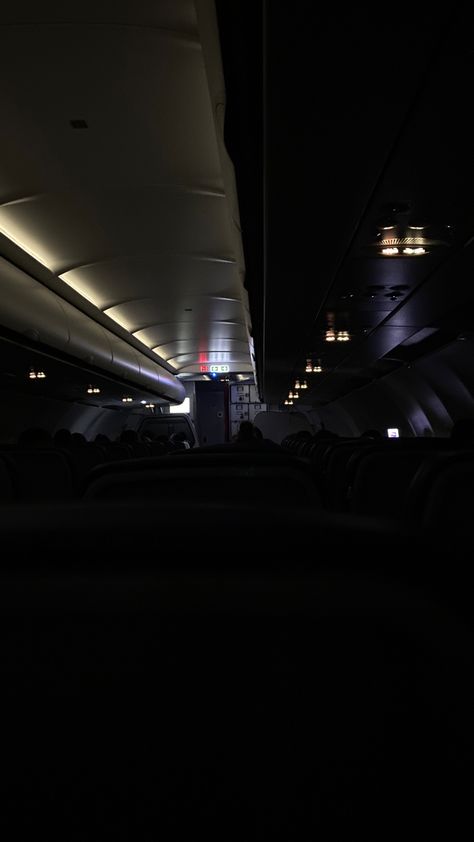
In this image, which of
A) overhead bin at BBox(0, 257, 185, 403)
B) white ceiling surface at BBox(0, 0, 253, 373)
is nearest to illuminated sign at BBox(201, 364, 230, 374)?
overhead bin at BBox(0, 257, 185, 403)

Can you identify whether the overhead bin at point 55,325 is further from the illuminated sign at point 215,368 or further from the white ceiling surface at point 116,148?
the illuminated sign at point 215,368

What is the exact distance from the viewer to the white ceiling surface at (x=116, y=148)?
486cm

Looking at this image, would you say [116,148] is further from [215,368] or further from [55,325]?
[215,368]

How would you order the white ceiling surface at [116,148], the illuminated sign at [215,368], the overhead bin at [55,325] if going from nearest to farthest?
the white ceiling surface at [116,148]
the overhead bin at [55,325]
the illuminated sign at [215,368]

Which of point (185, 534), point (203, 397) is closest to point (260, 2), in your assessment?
point (185, 534)

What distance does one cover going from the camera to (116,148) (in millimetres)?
6941

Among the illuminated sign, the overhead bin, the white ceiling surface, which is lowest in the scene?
the overhead bin

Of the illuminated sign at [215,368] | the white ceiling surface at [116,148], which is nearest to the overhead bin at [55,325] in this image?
the white ceiling surface at [116,148]

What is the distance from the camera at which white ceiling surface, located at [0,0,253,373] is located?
191 inches

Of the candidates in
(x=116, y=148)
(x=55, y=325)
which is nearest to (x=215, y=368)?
(x=55, y=325)

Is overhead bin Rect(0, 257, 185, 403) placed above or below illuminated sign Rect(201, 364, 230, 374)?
below

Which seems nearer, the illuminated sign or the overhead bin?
the overhead bin

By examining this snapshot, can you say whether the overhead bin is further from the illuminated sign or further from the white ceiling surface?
the illuminated sign

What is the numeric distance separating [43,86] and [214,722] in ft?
20.2
